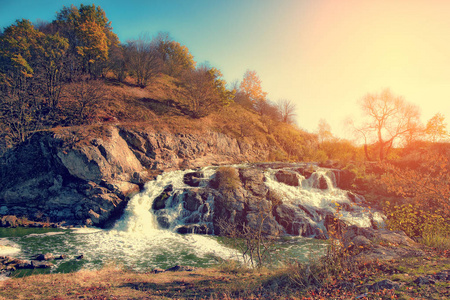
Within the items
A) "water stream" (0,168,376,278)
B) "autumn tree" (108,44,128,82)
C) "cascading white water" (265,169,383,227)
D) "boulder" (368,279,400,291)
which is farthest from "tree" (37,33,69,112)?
"boulder" (368,279,400,291)

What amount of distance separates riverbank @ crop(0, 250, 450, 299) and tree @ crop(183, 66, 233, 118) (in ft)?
106

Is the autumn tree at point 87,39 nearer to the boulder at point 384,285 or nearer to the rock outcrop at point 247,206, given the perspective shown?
the rock outcrop at point 247,206

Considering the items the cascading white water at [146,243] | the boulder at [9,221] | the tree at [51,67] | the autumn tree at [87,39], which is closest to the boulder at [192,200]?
the cascading white water at [146,243]

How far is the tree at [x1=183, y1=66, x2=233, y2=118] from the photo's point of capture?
128 ft

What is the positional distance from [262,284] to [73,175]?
814 inches

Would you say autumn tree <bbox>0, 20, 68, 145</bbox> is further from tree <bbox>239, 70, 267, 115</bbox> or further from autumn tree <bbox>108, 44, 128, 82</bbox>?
tree <bbox>239, 70, 267, 115</bbox>

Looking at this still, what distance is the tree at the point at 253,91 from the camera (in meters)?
59.0

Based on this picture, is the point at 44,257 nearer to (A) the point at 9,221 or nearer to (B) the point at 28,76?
(A) the point at 9,221

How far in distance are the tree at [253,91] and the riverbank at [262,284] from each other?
52311 mm

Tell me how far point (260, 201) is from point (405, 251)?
12.7 m

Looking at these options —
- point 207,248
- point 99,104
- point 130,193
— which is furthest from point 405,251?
point 99,104

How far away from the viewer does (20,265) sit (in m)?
11.7

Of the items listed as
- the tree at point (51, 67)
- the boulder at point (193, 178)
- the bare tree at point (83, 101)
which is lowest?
the boulder at point (193, 178)

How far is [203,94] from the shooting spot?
39375mm
